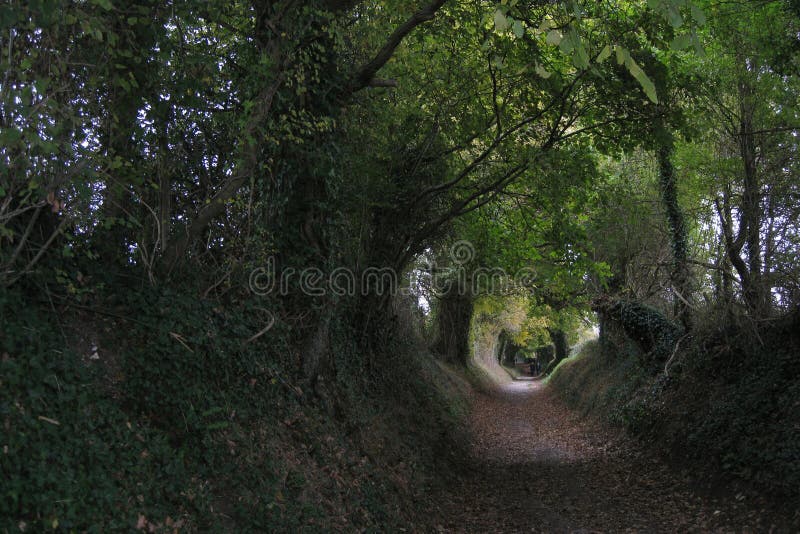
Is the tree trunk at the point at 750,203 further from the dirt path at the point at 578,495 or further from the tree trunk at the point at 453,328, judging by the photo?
the tree trunk at the point at 453,328

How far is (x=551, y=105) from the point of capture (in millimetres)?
10984

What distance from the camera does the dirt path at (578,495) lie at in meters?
8.97

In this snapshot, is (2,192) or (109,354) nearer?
(2,192)

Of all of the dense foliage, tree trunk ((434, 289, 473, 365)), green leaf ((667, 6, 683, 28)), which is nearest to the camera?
green leaf ((667, 6, 683, 28))

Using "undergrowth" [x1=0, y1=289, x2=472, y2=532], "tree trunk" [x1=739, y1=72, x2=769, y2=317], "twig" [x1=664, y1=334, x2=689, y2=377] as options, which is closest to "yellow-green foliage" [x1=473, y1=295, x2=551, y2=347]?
"twig" [x1=664, y1=334, x2=689, y2=377]

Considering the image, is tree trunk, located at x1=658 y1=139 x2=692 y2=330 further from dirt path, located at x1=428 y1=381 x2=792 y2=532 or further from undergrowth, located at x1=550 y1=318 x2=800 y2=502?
dirt path, located at x1=428 y1=381 x2=792 y2=532

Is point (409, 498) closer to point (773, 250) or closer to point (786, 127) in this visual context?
point (773, 250)

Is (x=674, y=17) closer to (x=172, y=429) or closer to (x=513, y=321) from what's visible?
(x=172, y=429)

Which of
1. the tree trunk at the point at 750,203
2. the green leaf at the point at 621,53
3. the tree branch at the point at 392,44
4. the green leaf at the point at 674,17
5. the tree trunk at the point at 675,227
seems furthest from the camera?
the tree trunk at the point at 675,227

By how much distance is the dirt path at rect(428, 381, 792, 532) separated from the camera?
29.4ft

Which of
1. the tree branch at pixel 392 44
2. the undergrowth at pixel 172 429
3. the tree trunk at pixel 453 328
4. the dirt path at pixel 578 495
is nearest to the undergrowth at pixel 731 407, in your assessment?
the dirt path at pixel 578 495

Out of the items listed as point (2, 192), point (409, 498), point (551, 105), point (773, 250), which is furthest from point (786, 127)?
point (2, 192)

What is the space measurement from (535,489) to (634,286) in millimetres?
9384

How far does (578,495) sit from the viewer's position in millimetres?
11062
